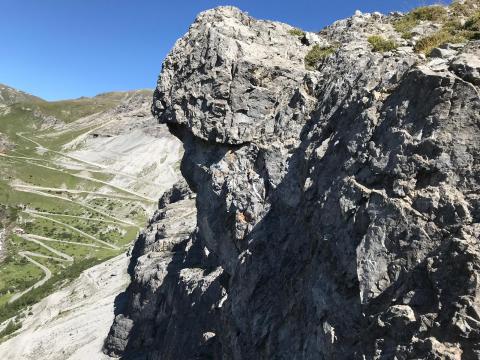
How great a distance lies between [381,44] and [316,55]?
817cm

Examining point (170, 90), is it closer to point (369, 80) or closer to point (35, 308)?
point (369, 80)

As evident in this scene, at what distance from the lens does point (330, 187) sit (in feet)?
56.5

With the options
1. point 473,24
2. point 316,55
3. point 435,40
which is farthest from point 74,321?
point 473,24

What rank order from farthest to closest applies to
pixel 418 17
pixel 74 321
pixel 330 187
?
pixel 74 321 < pixel 418 17 < pixel 330 187

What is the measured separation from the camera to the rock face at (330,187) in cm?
1237

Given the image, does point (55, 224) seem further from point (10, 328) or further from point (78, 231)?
point (10, 328)

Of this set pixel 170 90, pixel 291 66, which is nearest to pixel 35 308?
pixel 170 90

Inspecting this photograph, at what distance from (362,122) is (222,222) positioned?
531 inches

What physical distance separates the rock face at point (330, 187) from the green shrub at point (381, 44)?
2.25 feet

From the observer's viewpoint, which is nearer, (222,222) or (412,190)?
(412,190)

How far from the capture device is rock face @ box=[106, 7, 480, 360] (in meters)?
12.4

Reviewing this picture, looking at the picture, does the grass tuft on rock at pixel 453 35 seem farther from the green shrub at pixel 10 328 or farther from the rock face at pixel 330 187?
the green shrub at pixel 10 328

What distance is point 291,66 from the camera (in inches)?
1147

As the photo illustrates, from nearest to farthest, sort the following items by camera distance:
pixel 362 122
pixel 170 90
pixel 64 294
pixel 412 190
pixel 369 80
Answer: pixel 412 190 → pixel 362 122 → pixel 369 80 → pixel 170 90 → pixel 64 294
